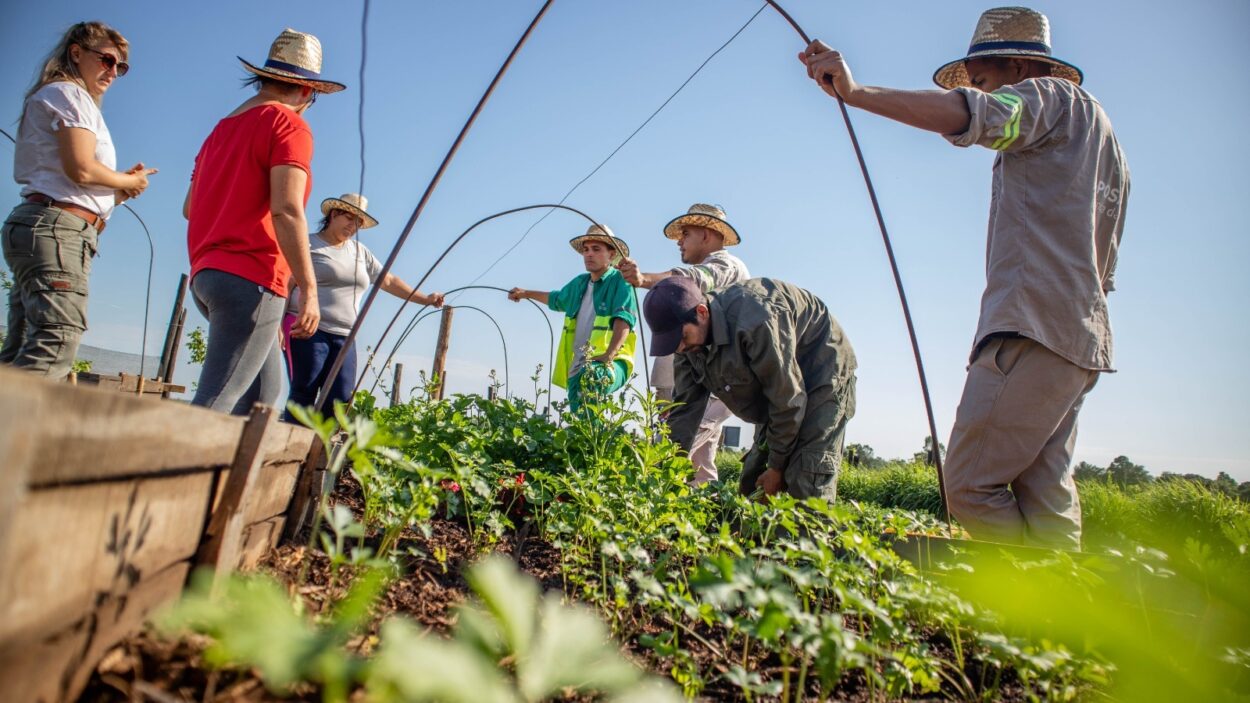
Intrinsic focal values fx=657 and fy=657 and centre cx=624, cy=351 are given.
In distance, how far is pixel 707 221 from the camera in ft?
14.8

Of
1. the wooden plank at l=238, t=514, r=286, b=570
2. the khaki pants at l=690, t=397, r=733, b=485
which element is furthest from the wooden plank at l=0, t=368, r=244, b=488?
the khaki pants at l=690, t=397, r=733, b=485

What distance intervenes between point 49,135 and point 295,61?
0.82 m

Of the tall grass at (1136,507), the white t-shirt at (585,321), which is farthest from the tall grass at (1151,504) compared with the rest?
the white t-shirt at (585,321)

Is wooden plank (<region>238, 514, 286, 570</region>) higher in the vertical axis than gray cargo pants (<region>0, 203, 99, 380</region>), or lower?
lower

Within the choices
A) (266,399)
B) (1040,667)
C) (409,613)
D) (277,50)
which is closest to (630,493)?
(409,613)

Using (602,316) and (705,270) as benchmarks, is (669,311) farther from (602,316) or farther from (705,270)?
(705,270)

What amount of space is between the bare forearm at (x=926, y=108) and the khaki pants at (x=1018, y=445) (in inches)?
27.0

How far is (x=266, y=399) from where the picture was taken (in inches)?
85.0

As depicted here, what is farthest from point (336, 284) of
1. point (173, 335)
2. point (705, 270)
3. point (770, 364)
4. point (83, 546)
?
point (173, 335)

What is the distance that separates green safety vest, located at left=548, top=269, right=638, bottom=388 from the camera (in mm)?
→ 3791

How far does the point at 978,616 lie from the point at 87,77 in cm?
307

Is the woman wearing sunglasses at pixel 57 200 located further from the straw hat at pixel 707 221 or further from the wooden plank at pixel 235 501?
the straw hat at pixel 707 221

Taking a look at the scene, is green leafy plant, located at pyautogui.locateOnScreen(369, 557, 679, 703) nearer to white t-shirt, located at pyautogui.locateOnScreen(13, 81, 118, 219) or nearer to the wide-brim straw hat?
white t-shirt, located at pyautogui.locateOnScreen(13, 81, 118, 219)

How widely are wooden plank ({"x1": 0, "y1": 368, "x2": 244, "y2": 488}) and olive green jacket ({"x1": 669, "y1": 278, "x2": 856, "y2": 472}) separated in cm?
248
